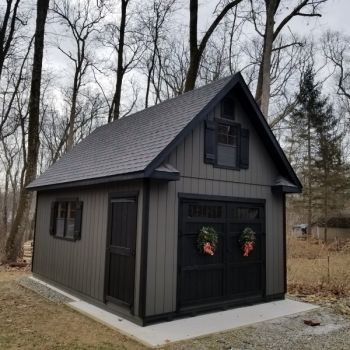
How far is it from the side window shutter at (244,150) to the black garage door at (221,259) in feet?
2.61

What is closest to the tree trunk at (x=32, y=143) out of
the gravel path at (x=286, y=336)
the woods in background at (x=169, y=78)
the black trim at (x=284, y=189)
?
the woods in background at (x=169, y=78)

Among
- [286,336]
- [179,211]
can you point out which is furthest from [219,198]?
[286,336]

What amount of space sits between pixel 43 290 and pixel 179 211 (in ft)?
13.5

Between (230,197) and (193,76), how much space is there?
24.0 ft

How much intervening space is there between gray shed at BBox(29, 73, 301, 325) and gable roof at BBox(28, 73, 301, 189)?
1.3 inches

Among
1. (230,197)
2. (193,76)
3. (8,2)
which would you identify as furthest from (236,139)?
(8,2)

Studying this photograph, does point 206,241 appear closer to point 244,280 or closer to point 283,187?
point 244,280

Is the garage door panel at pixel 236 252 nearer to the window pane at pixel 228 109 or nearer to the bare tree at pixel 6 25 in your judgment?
the window pane at pixel 228 109

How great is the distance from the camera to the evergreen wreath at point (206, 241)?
699 cm

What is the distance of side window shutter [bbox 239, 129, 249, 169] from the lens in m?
7.94

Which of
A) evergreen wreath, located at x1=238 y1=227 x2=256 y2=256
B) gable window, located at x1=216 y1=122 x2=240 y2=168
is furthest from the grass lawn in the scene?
gable window, located at x1=216 y1=122 x2=240 y2=168

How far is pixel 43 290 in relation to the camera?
28.8ft

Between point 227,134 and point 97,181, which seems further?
point 227,134

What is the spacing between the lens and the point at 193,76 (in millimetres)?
13812
